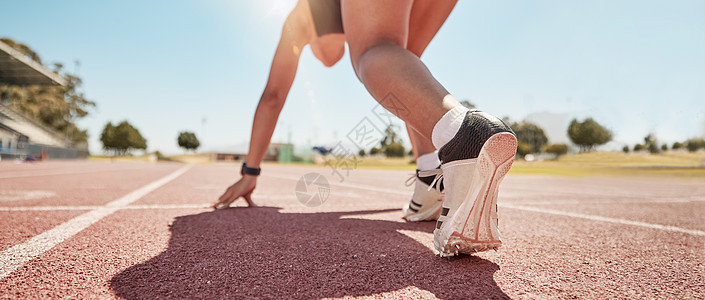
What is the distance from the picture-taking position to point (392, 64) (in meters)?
1.12

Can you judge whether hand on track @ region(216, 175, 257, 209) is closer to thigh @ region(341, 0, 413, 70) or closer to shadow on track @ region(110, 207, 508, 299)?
shadow on track @ region(110, 207, 508, 299)

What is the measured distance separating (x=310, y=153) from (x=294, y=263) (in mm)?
37738

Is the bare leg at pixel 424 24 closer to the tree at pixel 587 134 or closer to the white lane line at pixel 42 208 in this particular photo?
the white lane line at pixel 42 208

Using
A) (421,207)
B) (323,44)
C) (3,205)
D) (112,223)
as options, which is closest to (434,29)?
(323,44)

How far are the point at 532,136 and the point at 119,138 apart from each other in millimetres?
75286

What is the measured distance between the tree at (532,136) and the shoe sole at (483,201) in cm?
6448

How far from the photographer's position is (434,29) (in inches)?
72.8

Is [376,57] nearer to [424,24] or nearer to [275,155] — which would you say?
[424,24]

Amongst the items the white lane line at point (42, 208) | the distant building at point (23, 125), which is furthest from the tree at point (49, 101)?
the white lane line at point (42, 208)

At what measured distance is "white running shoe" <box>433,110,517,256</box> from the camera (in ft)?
2.99

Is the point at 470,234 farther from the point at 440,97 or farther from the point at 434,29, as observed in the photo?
the point at 434,29

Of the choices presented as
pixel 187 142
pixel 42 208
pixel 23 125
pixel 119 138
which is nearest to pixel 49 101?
pixel 23 125

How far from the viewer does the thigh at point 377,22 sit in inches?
48.9

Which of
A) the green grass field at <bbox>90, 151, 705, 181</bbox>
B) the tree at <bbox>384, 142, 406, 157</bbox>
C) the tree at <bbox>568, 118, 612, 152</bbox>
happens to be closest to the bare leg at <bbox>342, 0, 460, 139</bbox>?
the green grass field at <bbox>90, 151, 705, 181</bbox>
